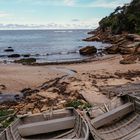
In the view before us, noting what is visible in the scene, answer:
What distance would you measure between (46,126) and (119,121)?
3343 mm

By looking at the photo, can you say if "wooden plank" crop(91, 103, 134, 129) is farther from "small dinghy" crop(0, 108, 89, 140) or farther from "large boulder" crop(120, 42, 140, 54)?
"large boulder" crop(120, 42, 140, 54)

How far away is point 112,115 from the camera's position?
15000 mm

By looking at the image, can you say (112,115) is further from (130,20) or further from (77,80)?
(130,20)

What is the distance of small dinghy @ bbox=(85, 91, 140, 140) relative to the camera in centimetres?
1371

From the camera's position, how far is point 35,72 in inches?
1432

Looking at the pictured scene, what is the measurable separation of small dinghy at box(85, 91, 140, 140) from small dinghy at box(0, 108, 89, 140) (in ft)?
2.03

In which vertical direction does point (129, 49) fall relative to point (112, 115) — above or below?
below

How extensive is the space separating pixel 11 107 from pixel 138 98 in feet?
31.4

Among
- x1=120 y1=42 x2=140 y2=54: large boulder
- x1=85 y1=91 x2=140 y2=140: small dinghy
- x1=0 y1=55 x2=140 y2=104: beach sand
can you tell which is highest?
x1=85 y1=91 x2=140 y2=140: small dinghy

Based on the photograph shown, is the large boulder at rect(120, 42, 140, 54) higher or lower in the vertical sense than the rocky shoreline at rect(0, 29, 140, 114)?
lower

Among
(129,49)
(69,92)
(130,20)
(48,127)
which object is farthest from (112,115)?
(130,20)

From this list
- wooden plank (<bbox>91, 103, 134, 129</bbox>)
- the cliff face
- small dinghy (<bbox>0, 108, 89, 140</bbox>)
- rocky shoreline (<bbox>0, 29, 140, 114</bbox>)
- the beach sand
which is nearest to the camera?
small dinghy (<bbox>0, 108, 89, 140</bbox>)

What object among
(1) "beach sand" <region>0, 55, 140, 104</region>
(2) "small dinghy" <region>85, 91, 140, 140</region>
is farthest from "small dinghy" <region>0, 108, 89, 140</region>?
(1) "beach sand" <region>0, 55, 140, 104</region>

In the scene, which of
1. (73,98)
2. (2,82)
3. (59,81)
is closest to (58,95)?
(73,98)
